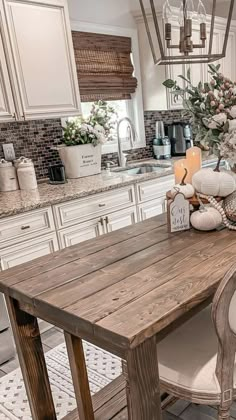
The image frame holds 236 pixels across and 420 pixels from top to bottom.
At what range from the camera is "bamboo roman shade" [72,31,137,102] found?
10.7ft

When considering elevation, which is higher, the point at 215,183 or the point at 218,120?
Result: the point at 218,120

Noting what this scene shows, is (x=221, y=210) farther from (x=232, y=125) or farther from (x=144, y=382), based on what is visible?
(x=144, y=382)

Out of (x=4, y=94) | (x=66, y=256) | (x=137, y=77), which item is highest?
(x=137, y=77)

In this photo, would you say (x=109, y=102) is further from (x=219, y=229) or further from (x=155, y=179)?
(x=219, y=229)

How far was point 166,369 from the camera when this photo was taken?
1264mm

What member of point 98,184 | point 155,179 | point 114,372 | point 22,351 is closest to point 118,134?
point 155,179

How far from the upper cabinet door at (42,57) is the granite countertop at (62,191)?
55 centimetres

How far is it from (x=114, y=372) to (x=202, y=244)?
3.35ft

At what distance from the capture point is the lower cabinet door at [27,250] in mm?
2234

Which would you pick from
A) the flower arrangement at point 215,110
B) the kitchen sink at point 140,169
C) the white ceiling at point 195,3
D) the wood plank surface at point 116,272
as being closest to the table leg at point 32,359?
the wood plank surface at point 116,272

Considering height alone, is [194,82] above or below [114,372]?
above

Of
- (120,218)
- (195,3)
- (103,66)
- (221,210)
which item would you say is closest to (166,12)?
(221,210)

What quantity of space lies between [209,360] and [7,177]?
2.01 metres

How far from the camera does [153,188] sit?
3.12 meters
